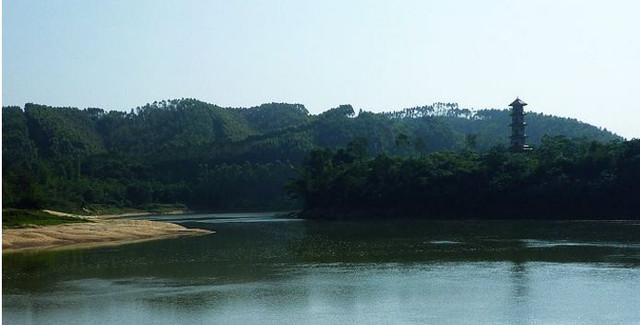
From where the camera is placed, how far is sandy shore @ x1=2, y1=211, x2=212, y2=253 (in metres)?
45.2

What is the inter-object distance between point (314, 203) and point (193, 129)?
305ft

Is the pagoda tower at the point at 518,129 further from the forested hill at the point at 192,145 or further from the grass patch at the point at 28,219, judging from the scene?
the grass patch at the point at 28,219

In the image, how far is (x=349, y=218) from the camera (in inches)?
3322

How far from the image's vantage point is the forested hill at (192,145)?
122m

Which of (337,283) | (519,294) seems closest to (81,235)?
(337,283)

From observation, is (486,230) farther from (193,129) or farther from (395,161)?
(193,129)

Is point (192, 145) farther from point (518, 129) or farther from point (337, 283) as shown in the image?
point (337, 283)

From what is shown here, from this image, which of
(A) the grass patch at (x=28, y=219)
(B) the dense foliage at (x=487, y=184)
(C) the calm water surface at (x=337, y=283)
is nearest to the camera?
(C) the calm water surface at (x=337, y=283)

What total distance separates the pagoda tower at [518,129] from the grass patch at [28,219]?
2220 inches

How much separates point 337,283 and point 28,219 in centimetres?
3528

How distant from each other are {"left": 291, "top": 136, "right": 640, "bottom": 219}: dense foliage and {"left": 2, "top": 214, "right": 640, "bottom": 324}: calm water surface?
26.2 metres

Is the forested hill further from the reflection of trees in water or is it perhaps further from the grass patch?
the reflection of trees in water

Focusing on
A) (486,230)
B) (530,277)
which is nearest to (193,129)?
(486,230)

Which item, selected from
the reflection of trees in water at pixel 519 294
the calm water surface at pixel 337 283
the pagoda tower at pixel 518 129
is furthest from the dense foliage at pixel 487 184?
the reflection of trees in water at pixel 519 294
